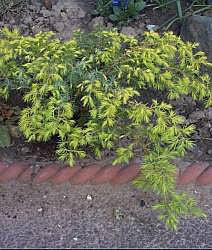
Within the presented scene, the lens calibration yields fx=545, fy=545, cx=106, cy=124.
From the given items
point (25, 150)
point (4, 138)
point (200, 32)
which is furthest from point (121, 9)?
point (4, 138)

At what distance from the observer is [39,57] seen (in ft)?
9.95

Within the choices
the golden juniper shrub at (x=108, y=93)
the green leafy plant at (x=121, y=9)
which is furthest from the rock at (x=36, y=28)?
the golden juniper shrub at (x=108, y=93)

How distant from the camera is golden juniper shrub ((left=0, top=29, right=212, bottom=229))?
2.86 metres

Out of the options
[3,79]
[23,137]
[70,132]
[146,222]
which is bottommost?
[146,222]

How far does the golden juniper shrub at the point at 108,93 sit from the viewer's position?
113 inches

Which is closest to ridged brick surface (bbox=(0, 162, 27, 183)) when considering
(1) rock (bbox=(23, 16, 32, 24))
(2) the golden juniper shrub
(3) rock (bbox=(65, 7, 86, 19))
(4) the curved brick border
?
(4) the curved brick border

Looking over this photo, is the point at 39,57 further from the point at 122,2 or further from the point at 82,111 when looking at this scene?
the point at 122,2

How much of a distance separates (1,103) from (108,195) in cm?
97

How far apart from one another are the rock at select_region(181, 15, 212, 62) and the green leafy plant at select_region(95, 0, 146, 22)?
0.44 m

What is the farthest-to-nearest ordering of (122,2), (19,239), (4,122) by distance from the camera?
(122,2)
(4,122)
(19,239)

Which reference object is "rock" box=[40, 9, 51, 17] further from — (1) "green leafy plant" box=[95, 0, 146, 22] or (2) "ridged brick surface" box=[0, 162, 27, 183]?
(2) "ridged brick surface" box=[0, 162, 27, 183]

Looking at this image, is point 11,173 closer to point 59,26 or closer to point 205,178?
point 205,178

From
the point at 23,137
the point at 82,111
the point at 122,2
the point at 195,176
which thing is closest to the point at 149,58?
the point at 82,111

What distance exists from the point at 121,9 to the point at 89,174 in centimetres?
161
